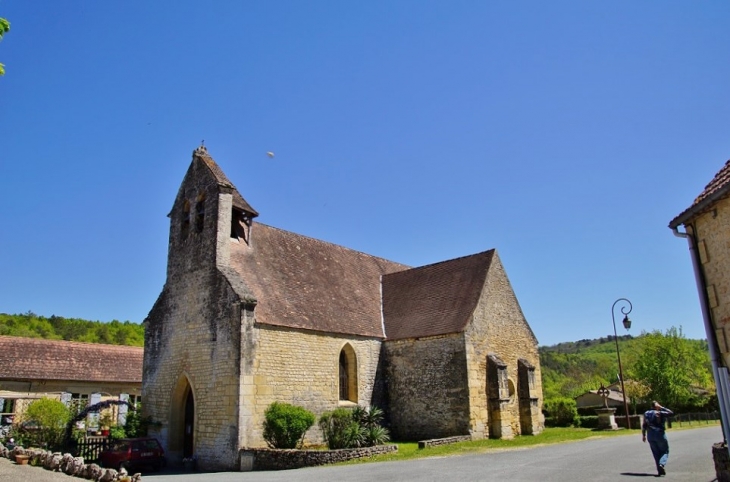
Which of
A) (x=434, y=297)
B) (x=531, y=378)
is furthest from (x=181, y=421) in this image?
(x=531, y=378)

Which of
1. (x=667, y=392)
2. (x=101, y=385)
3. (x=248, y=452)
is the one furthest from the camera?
(x=667, y=392)

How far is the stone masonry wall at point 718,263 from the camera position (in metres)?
9.80

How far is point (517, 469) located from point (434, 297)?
12960 mm

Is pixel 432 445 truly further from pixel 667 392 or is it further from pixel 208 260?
pixel 667 392

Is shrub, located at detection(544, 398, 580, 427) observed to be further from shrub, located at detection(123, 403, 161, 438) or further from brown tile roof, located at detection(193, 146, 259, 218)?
shrub, located at detection(123, 403, 161, 438)

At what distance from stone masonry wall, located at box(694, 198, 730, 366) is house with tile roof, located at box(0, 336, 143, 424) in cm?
2922

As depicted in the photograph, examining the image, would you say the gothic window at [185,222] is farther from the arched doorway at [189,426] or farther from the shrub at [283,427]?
the shrub at [283,427]

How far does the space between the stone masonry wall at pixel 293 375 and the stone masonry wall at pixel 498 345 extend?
4.77 meters

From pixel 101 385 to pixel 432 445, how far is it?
24.7 meters

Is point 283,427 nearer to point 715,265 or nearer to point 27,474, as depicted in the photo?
point 27,474

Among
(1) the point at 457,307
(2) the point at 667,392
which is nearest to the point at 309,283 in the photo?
(1) the point at 457,307

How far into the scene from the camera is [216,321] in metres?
20.3

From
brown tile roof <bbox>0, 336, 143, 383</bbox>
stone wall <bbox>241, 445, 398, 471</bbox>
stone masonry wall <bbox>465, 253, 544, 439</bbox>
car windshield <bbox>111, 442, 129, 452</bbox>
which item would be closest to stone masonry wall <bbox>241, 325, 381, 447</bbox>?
stone wall <bbox>241, 445, 398, 471</bbox>

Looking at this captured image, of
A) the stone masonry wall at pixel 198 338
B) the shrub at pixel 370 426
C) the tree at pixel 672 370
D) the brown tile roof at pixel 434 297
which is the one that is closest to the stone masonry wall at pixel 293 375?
the stone masonry wall at pixel 198 338
